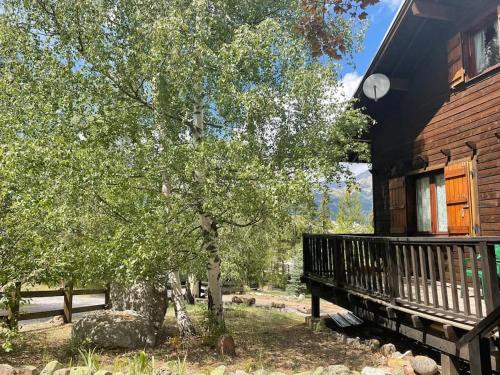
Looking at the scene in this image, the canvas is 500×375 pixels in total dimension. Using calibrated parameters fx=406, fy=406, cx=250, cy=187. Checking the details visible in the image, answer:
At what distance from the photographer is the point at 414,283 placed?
6.01 meters

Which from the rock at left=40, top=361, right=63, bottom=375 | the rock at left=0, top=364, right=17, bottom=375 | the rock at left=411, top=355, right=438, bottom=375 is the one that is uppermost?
the rock at left=0, top=364, right=17, bottom=375

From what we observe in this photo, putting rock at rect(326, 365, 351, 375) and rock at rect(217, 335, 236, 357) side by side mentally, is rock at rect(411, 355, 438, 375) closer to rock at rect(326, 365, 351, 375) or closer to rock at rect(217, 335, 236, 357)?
rock at rect(326, 365, 351, 375)

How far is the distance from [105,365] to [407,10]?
29.8 ft

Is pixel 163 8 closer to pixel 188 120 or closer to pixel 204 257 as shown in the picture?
pixel 188 120

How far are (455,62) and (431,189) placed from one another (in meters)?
2.74

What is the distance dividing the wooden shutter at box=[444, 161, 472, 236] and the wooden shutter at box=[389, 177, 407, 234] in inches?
56.9

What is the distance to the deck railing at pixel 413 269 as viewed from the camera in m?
4.81

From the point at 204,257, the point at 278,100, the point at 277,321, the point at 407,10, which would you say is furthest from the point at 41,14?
the point at 277,321

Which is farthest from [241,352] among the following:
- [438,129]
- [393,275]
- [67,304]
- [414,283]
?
[438,129]

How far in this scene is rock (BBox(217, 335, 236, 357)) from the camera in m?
7.71

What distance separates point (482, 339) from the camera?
382cm

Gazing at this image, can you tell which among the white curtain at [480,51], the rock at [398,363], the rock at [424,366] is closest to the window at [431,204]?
the white curtain at [480,51]

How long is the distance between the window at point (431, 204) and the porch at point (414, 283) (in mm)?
1679

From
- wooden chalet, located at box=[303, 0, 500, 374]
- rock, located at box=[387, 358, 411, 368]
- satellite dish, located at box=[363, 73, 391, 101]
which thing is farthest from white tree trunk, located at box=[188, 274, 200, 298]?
rock, located at box=[387, 358, 411, 368]
